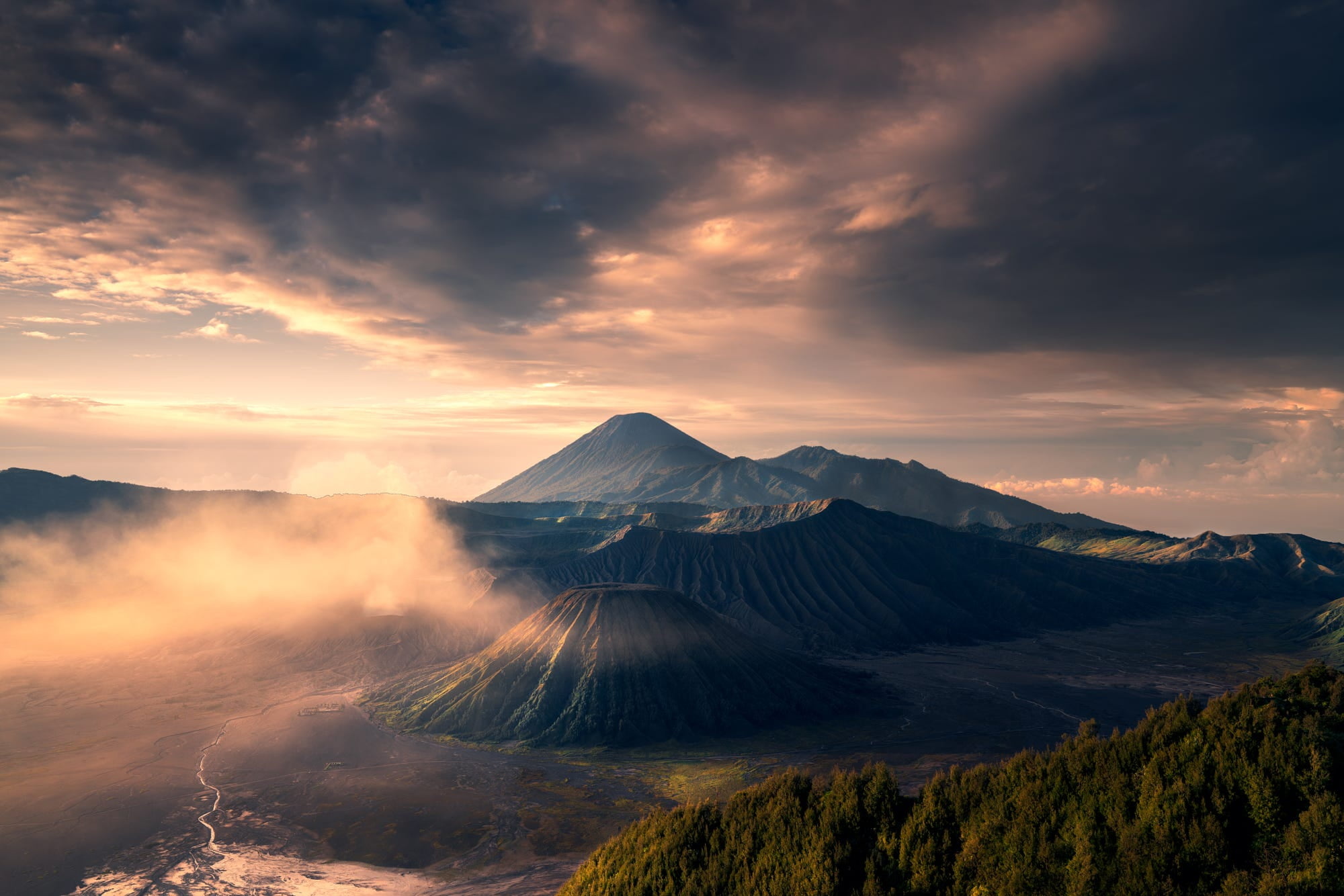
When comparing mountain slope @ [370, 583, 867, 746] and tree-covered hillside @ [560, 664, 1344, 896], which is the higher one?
tree-covered hillside @ [560, 664, 1344, 896]

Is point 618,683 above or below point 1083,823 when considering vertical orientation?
below

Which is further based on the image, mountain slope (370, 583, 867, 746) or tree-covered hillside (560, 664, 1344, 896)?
mountain slope (370, 583, 867, 746)

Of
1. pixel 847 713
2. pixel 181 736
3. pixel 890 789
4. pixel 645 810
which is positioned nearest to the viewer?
pixel 890 789

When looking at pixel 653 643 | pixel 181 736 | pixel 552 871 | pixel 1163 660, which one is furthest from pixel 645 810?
pixel 1163 660

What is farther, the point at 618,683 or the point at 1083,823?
the point at 618,683

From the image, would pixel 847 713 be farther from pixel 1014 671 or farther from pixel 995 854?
pixel 995 854
